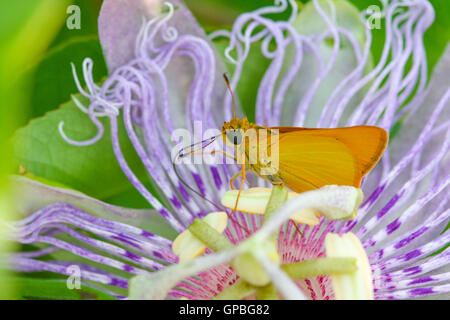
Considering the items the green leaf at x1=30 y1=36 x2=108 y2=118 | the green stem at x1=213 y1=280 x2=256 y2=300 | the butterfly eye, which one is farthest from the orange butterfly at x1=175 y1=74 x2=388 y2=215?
the green leaf at x1=30 y1=36 x2=108 y2=118

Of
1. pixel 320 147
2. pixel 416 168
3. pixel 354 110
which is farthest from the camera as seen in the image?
pixel 354 110

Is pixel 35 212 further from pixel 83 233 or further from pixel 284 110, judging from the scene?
pixel 284 110

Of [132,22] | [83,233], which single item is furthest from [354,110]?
[83,233]

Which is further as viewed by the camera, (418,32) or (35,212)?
(418,32)

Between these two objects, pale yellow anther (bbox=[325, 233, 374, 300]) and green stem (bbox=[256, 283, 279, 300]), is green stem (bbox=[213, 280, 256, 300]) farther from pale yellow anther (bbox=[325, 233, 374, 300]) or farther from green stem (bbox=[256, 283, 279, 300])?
pale yellow anther (bbox=[325, 233, 374, 300])

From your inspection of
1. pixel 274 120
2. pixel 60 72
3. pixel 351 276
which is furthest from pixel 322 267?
pixel 60 72

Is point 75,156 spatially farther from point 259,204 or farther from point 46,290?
point 259,204
